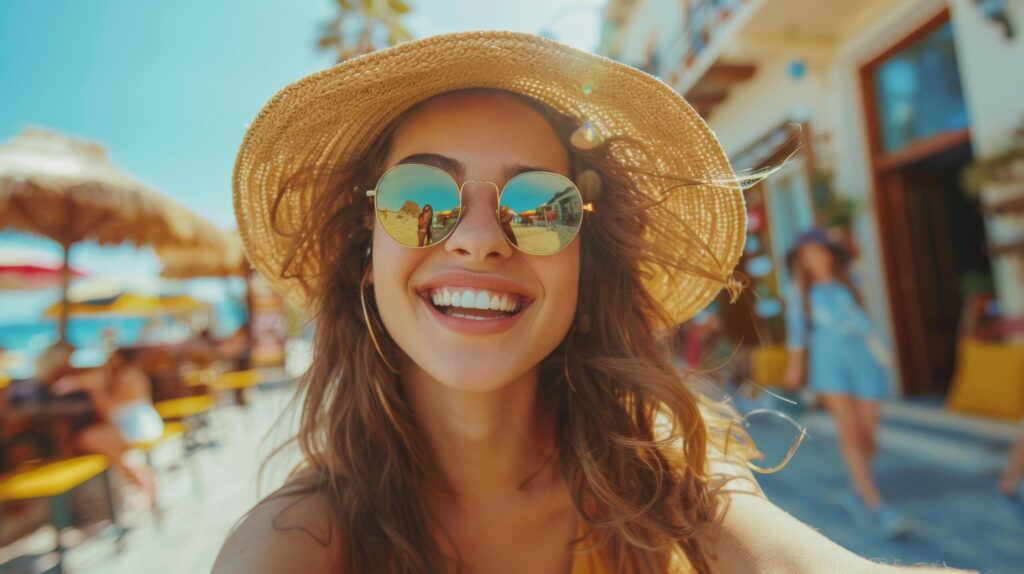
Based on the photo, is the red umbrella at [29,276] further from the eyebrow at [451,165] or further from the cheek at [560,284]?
the cheek at [560,284]

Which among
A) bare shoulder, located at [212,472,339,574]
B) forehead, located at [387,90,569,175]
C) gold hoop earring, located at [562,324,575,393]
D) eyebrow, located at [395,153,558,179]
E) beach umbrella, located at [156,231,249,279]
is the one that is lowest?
bare shoulder, located at [212,472,339,574]

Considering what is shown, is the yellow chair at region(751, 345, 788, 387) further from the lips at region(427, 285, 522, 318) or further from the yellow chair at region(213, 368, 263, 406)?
the yellow chair at region(213, 368, 263, 406)

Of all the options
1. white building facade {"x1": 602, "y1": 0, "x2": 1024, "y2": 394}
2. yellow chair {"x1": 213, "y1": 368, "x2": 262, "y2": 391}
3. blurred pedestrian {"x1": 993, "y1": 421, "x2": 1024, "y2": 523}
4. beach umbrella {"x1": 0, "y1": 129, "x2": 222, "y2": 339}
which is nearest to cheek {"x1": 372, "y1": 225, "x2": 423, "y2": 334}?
blurred pedestrian {"x1": 993, "y1": 421, "x2": 1024, "y2": 523}

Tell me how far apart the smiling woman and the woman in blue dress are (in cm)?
223

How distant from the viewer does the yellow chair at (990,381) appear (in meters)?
4.02

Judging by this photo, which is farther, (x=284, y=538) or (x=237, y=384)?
(x=237, y=384)

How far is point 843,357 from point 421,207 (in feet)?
10.6

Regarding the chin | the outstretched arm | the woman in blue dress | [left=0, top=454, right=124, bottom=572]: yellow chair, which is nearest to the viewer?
the outstretched arm

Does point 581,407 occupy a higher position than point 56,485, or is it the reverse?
point 581,407

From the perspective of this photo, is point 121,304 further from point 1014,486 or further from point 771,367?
point 1014,486

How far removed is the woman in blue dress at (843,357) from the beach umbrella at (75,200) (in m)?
5.56

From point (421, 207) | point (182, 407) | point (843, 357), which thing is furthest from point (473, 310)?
point (182, 407)

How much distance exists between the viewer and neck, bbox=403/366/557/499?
4.63ft

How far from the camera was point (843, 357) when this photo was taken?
3277 millimetres
